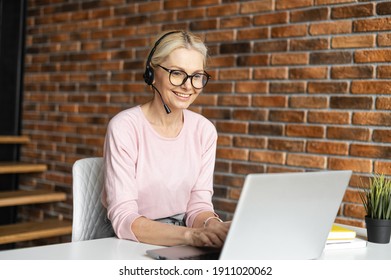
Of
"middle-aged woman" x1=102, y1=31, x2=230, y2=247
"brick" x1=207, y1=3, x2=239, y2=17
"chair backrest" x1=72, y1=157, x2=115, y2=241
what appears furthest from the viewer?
"brick" x1=207, y1=3, x2=239, y2=17

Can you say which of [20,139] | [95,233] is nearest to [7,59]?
[20,139]

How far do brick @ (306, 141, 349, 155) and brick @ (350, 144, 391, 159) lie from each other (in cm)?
4

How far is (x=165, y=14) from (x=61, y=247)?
2.17 meters

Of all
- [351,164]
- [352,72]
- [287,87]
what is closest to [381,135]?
[351,164]

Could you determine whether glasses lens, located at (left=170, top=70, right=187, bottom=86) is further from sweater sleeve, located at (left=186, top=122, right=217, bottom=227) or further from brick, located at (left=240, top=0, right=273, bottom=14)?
brick, located at (left=240, top=0, right=273, bottom=14)

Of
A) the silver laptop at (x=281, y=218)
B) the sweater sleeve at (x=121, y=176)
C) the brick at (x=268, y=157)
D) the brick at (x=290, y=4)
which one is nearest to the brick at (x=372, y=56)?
the brick at (x=290, y=4)

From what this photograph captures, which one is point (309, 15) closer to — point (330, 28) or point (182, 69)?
point (330, 28)

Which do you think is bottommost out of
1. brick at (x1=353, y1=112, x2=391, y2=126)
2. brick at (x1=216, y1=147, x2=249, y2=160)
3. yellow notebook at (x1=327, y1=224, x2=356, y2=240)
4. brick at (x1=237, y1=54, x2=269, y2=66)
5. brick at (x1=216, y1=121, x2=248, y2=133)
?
yellow notebook at (x1=327, y1=224, x2=356, y2=240)

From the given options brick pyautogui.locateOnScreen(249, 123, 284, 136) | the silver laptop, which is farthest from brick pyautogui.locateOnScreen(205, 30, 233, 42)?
the silver laptop

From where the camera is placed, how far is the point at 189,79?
1.91 m

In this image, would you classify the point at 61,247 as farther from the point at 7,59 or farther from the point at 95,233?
the point at 7,59

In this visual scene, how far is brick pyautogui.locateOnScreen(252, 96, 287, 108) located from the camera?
9.36 feet

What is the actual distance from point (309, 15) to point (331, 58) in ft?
0.80

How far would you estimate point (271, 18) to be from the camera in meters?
2.89
